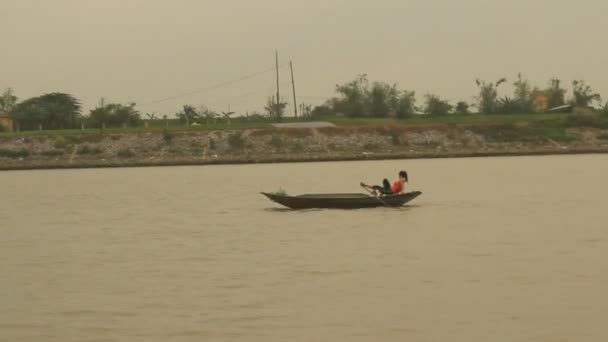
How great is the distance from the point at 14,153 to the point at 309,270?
62208 mm

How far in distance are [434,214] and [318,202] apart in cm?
316

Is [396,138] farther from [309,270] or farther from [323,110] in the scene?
[309,270]

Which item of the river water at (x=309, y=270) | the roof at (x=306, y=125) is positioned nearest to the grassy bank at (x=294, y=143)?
the roof at (x=306, y=125)

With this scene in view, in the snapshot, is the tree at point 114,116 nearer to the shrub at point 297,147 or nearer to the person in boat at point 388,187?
the shrub at point 297,147

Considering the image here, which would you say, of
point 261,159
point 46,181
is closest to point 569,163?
point 261,159

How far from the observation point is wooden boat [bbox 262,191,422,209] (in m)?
29.9

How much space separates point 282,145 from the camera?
76.8 metres

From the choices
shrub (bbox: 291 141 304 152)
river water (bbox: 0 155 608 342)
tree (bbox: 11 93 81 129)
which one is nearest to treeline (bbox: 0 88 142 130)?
tree (bbox: 11 93 81 129)

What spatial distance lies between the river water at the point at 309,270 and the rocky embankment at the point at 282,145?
1463 inches

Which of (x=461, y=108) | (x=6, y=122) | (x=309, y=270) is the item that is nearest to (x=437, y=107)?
(x=461, y=108)

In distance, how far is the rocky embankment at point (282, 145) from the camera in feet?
245

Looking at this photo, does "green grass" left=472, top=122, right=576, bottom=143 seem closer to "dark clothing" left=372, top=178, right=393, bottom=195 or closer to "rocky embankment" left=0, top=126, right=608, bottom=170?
"rocky embankment" left=0, top=126, right=608, bottom=170

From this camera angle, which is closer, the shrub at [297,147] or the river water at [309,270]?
the river water at [309,270]

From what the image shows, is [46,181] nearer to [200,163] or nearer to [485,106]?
[200,163]
